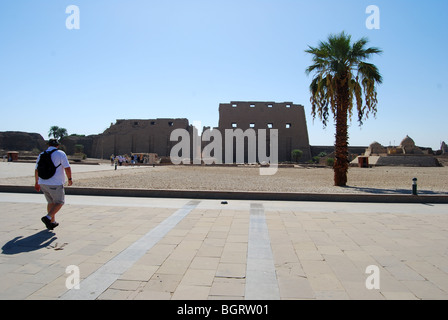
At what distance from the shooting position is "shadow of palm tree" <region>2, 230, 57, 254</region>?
11.9 ft

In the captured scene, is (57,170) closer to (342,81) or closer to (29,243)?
(29,243)

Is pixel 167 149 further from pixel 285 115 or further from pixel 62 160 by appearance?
pixel 62 160

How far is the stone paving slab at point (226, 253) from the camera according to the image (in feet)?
8.75

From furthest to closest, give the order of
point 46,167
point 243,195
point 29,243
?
1. point 243,195
2. point 46,167
3. point 29,243

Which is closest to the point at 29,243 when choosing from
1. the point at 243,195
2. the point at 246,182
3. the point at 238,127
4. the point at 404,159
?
the point at 243,195

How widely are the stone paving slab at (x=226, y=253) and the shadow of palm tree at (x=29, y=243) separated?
0.01 meters

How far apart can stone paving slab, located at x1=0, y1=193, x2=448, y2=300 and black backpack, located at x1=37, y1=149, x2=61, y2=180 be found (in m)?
0.83

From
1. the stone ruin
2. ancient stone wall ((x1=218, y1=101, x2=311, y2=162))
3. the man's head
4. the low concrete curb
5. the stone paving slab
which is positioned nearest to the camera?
the stone paving slab

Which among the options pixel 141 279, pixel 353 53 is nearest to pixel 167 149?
pixel 353 53

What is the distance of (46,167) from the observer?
4.46m

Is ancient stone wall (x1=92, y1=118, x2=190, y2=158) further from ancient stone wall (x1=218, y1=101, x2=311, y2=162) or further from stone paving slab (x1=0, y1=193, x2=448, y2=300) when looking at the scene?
stone paving slab (x1=0, y1=193, x2=448, y2=300)

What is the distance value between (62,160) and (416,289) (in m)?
4.63

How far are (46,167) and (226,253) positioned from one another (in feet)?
9.53

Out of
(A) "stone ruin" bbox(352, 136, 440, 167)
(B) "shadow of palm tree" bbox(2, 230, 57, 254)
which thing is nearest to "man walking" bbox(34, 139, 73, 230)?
(B) "shadow of palm tree" bbox(2, 230, 57, 254)
